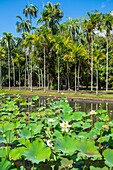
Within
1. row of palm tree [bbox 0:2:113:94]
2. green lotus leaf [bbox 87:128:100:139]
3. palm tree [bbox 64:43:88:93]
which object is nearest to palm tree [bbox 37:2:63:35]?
row of palm tree [bbox 0:2:113:94]

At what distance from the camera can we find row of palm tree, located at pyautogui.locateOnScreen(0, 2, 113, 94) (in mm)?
34688

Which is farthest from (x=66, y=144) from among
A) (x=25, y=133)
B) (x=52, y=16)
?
(x=52, y=16)

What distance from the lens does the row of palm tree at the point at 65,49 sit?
114ft

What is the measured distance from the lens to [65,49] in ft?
122

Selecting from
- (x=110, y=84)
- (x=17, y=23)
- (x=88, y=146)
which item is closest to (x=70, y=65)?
(x=110, y=84)

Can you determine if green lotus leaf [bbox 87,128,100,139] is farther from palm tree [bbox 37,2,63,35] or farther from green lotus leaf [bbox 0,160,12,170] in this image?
palm tree [bbox 37,2,63,35]

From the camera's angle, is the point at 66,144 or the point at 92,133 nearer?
the point at 66,144

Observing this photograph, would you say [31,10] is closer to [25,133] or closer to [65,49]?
[65,49]

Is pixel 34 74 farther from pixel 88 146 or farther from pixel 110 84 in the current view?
pixel 88 146

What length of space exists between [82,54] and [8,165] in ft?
108

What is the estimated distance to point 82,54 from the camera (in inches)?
1414

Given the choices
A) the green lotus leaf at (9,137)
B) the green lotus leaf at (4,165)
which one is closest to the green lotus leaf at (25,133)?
the green lotus leaf at (9,137)

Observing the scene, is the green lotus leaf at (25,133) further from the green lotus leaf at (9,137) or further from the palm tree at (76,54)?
the palm tree at (76,54)

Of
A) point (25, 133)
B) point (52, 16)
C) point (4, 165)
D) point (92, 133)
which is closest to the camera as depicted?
point (4, 165)
